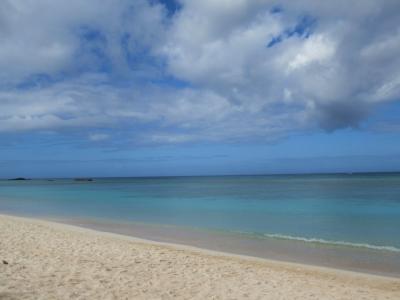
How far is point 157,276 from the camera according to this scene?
7773 mm

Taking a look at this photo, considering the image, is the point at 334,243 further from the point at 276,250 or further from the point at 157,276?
the point at 157,276

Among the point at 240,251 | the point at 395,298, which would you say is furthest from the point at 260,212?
the point at 395,298

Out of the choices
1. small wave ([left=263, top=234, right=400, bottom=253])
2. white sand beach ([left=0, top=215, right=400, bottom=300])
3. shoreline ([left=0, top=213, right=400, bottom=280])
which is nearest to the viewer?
white sand beach ([left=0, top=215, right=400, bottom=300])

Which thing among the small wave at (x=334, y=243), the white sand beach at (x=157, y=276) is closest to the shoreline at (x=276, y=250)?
the small wave at (x=334, y=243)

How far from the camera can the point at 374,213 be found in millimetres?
21172

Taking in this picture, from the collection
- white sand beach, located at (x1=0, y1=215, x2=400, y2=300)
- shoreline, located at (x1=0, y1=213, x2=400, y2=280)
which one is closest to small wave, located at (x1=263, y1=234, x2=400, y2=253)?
shoreline, located at (x1=0, y1=213, x2=400, y2=280)

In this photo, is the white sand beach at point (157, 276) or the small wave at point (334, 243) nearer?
the white sand beach at point (157, 276)

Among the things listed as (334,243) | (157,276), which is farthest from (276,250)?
(157,276)

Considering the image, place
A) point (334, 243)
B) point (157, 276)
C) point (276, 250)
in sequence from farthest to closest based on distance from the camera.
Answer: point (334, 243) → point (276, 250) → point (157, 276)

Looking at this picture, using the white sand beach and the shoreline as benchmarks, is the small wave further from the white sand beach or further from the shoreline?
the white sand beach

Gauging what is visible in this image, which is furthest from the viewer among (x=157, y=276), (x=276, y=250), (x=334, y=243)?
(x=334, y=243)

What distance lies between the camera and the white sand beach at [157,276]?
6527 mm

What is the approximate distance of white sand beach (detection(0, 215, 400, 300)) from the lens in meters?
6.53

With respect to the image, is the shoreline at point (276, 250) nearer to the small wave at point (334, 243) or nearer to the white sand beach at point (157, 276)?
the small wave at point (334, 243)
